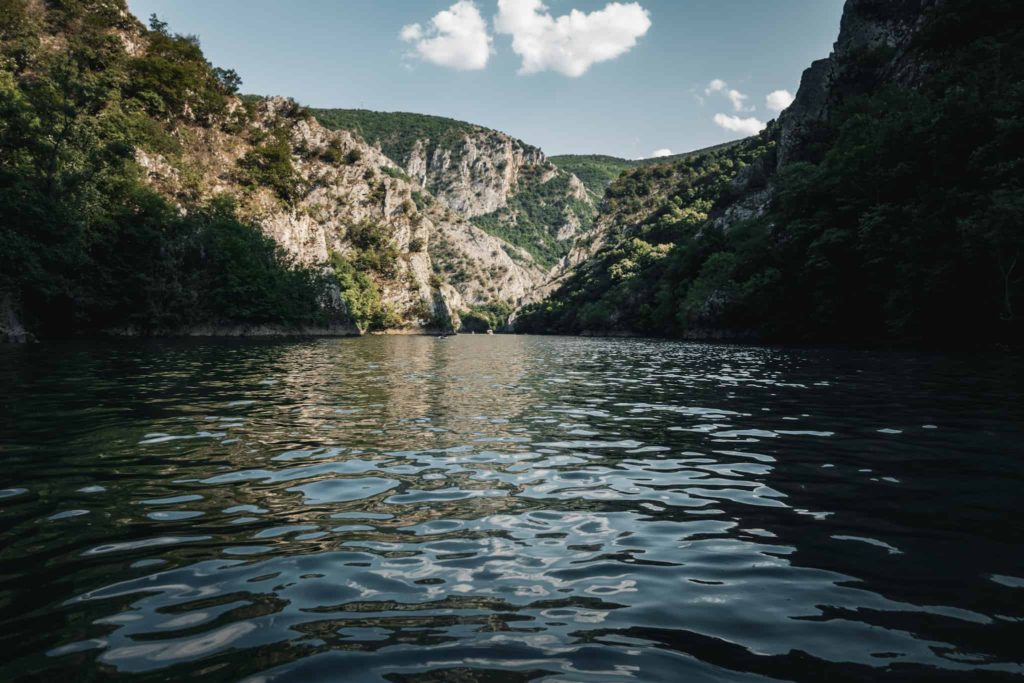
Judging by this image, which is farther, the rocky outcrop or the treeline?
the treeline

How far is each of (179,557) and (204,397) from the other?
12.9 m

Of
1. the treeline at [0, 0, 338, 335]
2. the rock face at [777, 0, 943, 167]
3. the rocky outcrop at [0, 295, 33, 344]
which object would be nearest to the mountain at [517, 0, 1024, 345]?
the rock face at [777, 0, 943, 167]

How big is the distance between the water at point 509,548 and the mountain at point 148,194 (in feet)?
171

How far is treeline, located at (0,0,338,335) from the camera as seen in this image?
51844 mm

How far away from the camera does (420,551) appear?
18.6 feet

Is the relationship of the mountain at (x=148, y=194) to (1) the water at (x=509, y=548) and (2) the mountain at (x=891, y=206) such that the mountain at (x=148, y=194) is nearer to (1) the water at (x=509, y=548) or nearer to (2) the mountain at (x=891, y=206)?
(1) the water at (x=509, y=548)

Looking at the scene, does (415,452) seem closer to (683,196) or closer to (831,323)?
(831,323)

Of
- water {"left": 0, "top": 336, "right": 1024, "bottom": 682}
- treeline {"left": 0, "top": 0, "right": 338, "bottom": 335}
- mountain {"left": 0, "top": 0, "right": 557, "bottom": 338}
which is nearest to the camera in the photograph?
water {"left": 0, "top": 336, "right": 1024, "bottom": 682}

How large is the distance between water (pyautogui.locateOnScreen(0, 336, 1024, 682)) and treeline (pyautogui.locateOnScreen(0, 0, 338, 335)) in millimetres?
49573

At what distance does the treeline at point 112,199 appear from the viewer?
51844 mm

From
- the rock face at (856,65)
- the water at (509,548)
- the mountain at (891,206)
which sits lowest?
the water at (509,548)

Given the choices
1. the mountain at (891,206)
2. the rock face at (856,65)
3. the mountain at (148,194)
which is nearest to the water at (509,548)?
the mountain at (891,206)

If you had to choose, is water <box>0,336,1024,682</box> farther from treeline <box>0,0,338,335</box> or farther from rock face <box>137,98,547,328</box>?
rock face <box>137,98,547,328</box>

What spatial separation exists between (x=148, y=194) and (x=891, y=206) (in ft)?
265
